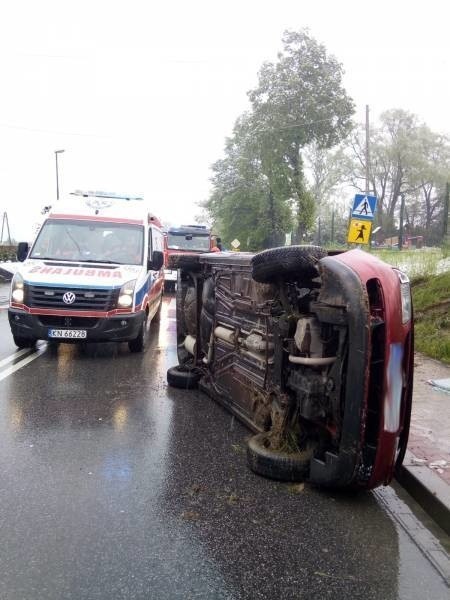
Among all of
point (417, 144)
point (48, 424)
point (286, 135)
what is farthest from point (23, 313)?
point (417, 144)

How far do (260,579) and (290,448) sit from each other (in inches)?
52.2

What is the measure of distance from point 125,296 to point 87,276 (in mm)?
660

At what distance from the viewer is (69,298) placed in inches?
311

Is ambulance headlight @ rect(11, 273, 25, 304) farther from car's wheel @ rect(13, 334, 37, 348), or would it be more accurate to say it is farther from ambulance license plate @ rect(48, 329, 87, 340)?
car's wheel @ rect(13, 334, 37, 348)

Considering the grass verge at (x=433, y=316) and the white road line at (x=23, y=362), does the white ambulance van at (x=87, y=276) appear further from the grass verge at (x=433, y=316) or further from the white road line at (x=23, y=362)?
the grass verge at (x=433, y=316)

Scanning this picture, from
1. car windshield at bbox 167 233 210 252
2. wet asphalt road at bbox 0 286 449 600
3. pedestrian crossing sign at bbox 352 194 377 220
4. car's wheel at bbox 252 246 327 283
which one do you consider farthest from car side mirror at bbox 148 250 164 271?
car windshield at bbox 167 233 210 252

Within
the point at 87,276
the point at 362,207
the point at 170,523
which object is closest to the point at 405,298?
the point at 170,523

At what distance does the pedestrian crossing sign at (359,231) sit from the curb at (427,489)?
8549 mm

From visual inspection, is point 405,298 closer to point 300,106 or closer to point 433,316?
point 433,316

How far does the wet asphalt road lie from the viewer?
9.00ft

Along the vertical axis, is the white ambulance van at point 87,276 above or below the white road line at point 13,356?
above

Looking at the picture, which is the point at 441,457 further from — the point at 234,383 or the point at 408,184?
the point at 408,184

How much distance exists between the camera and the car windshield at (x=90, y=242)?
29.8 ft

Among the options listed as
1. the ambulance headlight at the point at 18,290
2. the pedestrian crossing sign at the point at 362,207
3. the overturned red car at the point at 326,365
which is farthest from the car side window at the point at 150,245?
the pedestrian crossing sign at the point at 362,207
